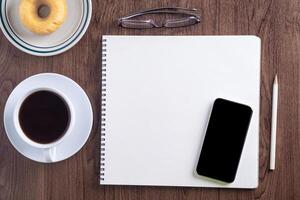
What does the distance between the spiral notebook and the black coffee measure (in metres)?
0.06

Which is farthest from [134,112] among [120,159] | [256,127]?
[256,127]

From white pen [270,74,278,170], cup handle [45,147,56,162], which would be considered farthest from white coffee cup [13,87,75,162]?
white pen [270,74,278,170]

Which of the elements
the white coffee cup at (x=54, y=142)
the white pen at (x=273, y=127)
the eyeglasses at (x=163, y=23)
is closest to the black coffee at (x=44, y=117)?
the white coffee cup at (x=54, y=142)

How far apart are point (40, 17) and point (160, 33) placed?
7.0 inches

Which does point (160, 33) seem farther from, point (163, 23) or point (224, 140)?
point (224, 140)

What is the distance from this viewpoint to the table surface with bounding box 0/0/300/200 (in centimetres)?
67

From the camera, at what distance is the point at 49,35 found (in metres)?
0.68

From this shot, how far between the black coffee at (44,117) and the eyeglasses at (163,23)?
151mm

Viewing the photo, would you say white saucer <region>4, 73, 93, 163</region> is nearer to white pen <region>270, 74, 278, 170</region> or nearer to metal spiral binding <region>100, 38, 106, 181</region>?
metal spiral binding <region>100, 38, 106, 181</region>

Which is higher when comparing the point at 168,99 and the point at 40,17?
the point at 40,17

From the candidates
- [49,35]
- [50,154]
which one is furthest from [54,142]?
[49,35]

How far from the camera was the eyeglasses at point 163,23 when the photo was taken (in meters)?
0.67

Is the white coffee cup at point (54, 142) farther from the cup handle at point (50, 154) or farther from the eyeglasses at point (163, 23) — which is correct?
the eyeglasses at point (163, 23)

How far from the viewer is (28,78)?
26.7 inches
